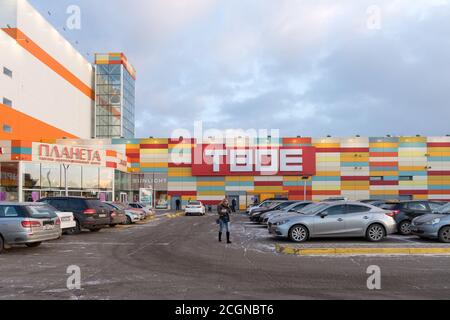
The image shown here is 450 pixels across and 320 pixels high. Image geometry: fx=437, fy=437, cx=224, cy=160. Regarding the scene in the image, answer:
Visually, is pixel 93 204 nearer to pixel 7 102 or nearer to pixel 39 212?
pixel 39 212

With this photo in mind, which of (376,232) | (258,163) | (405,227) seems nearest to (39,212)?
(376,232)

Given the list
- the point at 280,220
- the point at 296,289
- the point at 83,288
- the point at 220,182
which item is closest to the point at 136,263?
the point at 83,288

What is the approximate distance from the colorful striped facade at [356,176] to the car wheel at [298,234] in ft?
142

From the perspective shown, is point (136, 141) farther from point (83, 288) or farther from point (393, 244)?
point (83, 288)

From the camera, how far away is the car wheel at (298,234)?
47.7ft

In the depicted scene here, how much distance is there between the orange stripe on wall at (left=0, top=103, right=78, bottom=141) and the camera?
4256 cm

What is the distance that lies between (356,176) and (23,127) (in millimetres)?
41029

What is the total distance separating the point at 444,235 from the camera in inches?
569

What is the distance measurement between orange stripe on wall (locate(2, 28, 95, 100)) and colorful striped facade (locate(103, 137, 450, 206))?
15.2 meters

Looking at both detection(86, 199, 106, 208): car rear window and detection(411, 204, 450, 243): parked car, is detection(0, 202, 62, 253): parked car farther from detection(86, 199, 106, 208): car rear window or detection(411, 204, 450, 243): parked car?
detection(411, 204, 450, 243): parked car

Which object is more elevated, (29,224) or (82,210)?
(29,224)

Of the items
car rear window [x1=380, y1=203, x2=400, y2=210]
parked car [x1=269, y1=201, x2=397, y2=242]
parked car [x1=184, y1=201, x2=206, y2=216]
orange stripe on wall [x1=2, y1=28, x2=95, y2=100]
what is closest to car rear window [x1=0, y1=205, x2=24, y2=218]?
parked car [x1=269, y1=201, x2=397, y2=242]

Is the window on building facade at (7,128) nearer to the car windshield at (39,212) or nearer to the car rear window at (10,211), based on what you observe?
the car windshield at (39,212)
